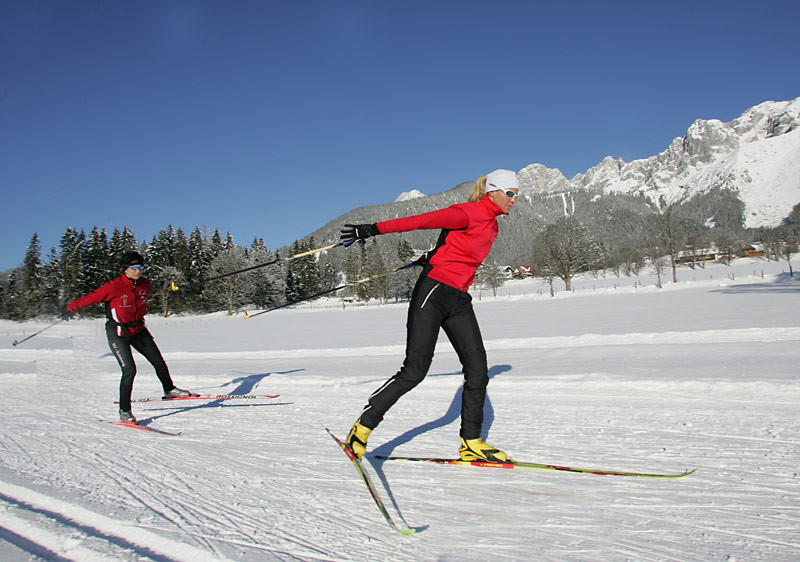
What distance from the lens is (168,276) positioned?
181 ft

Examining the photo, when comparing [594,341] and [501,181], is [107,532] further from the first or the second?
[594,341]

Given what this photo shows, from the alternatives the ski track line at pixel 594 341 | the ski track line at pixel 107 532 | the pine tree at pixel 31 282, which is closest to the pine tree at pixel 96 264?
the pine tree at pixel 31 282

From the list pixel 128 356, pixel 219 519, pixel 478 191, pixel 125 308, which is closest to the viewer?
pixel 219 519

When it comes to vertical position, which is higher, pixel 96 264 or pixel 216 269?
pixel 96 264

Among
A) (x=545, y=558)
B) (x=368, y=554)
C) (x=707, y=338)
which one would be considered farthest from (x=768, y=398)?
(x=707, y=338)

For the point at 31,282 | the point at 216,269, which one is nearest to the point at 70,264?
the point at 31,282

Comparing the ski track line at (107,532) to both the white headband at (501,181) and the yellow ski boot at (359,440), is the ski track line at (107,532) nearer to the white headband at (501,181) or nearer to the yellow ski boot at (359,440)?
the yellow ski boot at (359,440)

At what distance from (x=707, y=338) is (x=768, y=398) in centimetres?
698

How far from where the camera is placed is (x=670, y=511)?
7.82 feet

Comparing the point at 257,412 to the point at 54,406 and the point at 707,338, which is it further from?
the point at 707,338

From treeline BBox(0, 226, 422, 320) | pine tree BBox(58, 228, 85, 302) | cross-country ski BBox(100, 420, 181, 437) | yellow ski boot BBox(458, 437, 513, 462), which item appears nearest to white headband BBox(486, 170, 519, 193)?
yellow ski boot BBox(458, 437, 513, 462)

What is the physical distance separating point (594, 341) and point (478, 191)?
9637 mm

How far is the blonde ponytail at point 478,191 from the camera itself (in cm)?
357

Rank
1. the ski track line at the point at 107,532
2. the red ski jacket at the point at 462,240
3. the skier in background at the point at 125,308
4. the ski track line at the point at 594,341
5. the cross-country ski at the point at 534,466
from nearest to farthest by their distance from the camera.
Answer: the ski track line at the point at 107,532, the cross-country ski at the point at 534,466, the red ski jacket at the point at 462,240, the skier in background at the point at 125,308, the ski track line at the point at 594,341
